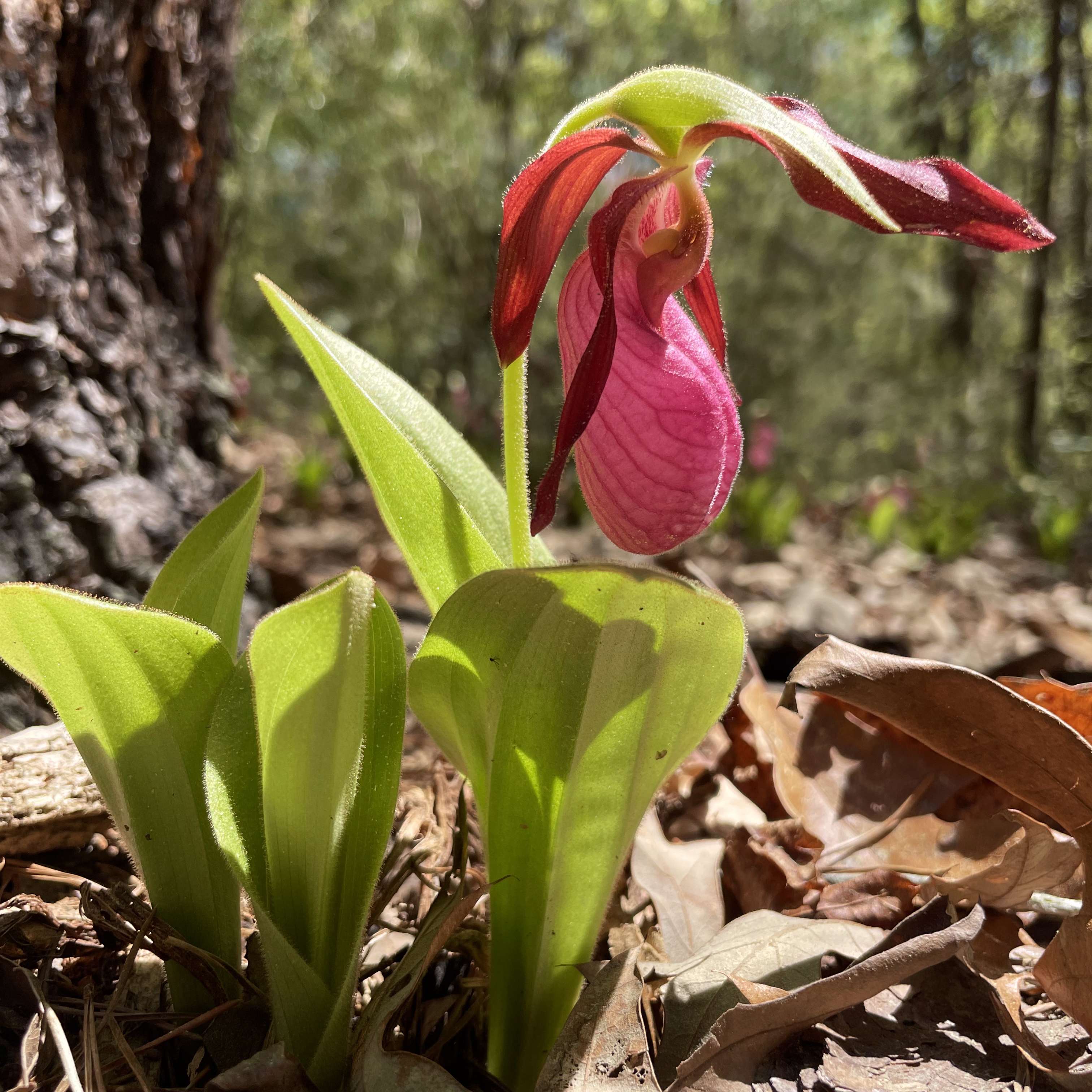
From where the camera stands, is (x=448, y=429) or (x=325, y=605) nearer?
(x=325, y=605)

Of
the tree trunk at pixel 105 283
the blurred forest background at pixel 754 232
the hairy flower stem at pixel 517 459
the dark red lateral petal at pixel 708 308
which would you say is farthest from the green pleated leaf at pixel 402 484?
the blurred forest background at pixel 754 232

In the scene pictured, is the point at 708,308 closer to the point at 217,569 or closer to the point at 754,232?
the point at 217,569

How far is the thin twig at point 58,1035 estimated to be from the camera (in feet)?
1.95

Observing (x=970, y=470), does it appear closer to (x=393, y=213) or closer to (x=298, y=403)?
(x=393, y=213)

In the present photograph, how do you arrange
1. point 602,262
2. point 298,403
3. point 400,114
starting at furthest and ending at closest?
1. point 298,403
2. point 400,114
3. point 602,262

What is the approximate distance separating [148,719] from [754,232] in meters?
6.24

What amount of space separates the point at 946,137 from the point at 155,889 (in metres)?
7.24

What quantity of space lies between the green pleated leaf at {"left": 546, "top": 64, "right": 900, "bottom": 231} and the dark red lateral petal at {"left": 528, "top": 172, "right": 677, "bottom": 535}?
50mm

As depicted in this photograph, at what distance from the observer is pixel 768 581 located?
3453mm

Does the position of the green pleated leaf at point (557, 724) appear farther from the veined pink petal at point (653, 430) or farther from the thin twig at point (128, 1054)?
the thin twig at point (128, 1054)

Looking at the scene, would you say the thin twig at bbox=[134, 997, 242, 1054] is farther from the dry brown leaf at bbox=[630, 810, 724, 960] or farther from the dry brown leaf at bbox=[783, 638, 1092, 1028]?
the dry brown leaf at bbox=[783, 638, 1092, 1028]

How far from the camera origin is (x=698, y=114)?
621 millimetres

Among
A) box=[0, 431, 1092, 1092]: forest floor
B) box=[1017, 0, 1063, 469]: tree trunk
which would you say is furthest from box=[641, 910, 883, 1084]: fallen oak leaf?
box=[1017, 0, 1063, 469]: tree trunk

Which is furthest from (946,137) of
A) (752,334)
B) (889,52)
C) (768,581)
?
(768,581)
